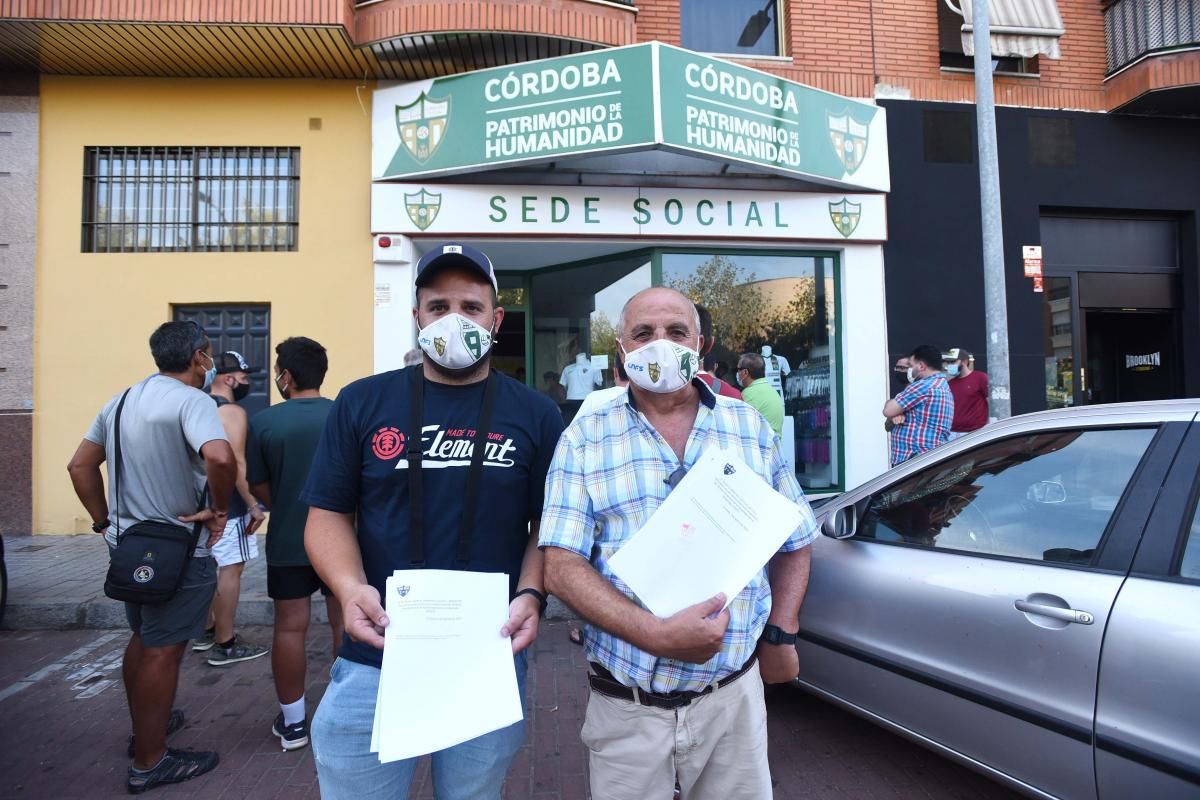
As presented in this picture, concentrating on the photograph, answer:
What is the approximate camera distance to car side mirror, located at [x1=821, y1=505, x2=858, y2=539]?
301cm

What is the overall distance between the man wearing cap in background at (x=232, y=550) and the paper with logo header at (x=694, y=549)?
11.2ft

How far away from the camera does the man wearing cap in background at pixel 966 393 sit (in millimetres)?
6805

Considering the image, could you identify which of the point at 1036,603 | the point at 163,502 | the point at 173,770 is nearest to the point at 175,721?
the point at 173,770

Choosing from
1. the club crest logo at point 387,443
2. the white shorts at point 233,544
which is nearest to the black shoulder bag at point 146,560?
the white shorts at point 233,544

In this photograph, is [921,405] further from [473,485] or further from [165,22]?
[165,22]

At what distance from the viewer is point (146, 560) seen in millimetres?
2941

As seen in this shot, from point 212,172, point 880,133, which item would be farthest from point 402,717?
point 880,133

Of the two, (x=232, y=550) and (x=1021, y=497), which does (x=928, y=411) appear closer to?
(x=1021, y=497)

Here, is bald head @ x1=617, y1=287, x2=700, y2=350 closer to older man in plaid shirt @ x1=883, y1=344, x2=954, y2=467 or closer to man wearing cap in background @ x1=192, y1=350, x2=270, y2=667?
man wearing cap in background @ x1=192, y1=350, x2=270, y2=667

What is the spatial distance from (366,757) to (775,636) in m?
1.10

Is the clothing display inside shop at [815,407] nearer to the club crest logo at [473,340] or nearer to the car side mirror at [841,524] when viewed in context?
the car side mirror at [841,524]

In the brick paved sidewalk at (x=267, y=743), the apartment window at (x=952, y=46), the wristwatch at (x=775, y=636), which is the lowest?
the brick paved sidewalk at (x=267, y=743)

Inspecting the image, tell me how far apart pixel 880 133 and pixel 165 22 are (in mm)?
7905

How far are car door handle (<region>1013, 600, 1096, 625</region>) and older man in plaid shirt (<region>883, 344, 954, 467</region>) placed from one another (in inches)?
131
